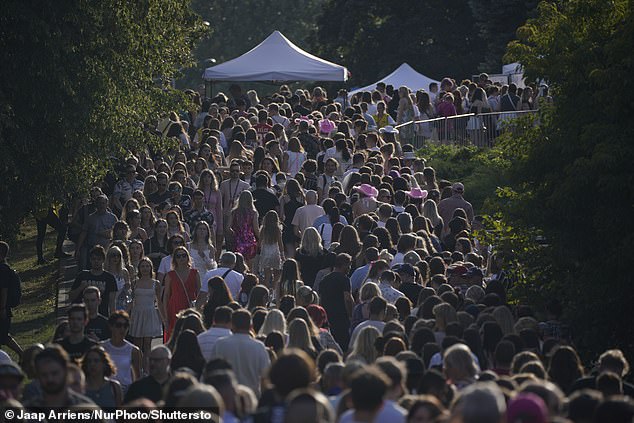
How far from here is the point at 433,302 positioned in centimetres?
1416

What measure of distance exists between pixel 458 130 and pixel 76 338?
71.1ft

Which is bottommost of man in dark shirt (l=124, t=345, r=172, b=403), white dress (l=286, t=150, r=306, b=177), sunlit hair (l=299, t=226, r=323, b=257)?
man in dark shirt (l=124, t=345, r=172, b=403)

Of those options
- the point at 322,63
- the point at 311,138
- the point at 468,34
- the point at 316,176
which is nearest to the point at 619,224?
the point at 316,176

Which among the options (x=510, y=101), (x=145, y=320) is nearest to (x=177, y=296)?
(x=145, y=320)

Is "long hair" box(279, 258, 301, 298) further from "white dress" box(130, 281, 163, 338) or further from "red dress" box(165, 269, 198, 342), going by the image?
"white dress" box(130, 281, 163, 338)

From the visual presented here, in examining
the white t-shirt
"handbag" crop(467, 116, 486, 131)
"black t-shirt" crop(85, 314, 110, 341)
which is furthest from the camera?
"handbag" crop(467, 116, 486, 131)

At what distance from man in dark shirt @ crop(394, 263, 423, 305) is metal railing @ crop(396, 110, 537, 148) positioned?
52.3 feet

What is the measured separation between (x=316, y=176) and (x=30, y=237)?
11.9 meters

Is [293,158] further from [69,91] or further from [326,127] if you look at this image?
[69,91]

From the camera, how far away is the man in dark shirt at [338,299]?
15.9 metres

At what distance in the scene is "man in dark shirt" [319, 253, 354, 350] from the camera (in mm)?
15938

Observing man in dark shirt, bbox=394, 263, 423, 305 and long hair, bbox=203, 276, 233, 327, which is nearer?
long hair, bbox=203, 276, 233, 327

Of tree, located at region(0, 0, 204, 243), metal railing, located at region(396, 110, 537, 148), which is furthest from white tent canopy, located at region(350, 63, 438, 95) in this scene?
tree, located at region(0, 0, 204, 243)

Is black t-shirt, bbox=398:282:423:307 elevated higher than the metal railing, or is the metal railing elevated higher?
the metal railing
